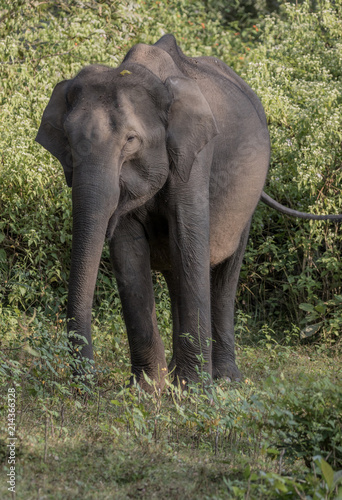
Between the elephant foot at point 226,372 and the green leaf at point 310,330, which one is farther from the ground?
the elephant foot at point 226,372

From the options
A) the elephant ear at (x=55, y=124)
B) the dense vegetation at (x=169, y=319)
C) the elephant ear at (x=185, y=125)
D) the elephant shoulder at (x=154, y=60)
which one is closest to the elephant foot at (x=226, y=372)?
the dense vegetation at (x=169, y=319)

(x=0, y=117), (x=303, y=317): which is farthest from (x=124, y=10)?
(x=303, y=317)

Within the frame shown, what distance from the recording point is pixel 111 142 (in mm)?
5410

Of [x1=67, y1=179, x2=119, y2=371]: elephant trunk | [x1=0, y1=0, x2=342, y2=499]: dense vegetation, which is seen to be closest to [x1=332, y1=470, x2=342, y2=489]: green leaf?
[x1=0, y1=0, x2=342, y2=499]: dense vegetation

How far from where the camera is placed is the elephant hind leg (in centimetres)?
714

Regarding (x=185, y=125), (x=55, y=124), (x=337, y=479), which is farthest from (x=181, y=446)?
(x=55, y=124)

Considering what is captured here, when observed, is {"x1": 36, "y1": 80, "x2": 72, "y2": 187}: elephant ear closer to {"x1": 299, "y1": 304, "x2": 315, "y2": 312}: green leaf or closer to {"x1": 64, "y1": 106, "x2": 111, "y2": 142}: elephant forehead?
{"x1": 64, "y1": 106, "x2": 111, "y2": 142}: elephant forehead

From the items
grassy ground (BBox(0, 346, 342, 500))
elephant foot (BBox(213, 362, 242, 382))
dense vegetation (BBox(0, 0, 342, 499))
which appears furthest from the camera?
elephant foot (BBox(213, 362, 242, 382))

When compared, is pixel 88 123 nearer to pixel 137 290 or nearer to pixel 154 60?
pixel 154 60

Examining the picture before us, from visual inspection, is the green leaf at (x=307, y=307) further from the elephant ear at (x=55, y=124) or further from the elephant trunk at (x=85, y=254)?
the elephant trunk at (x=85, y=254)

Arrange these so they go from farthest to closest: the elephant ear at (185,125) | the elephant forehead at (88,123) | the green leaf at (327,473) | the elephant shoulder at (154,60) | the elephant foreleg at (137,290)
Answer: the elephant foreleg at (137,290) < the elephant shoulder at (154,60) < the elephant ear at (185,125) < the elephant forehead at (88,123) < the green leaf at (327,473)

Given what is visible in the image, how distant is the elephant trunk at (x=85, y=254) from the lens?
522 cm

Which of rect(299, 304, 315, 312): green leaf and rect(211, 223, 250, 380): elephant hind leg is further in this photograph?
rect(299, 304, 315, 312): green leaf

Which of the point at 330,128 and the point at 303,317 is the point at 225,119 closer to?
the point at 330,128
